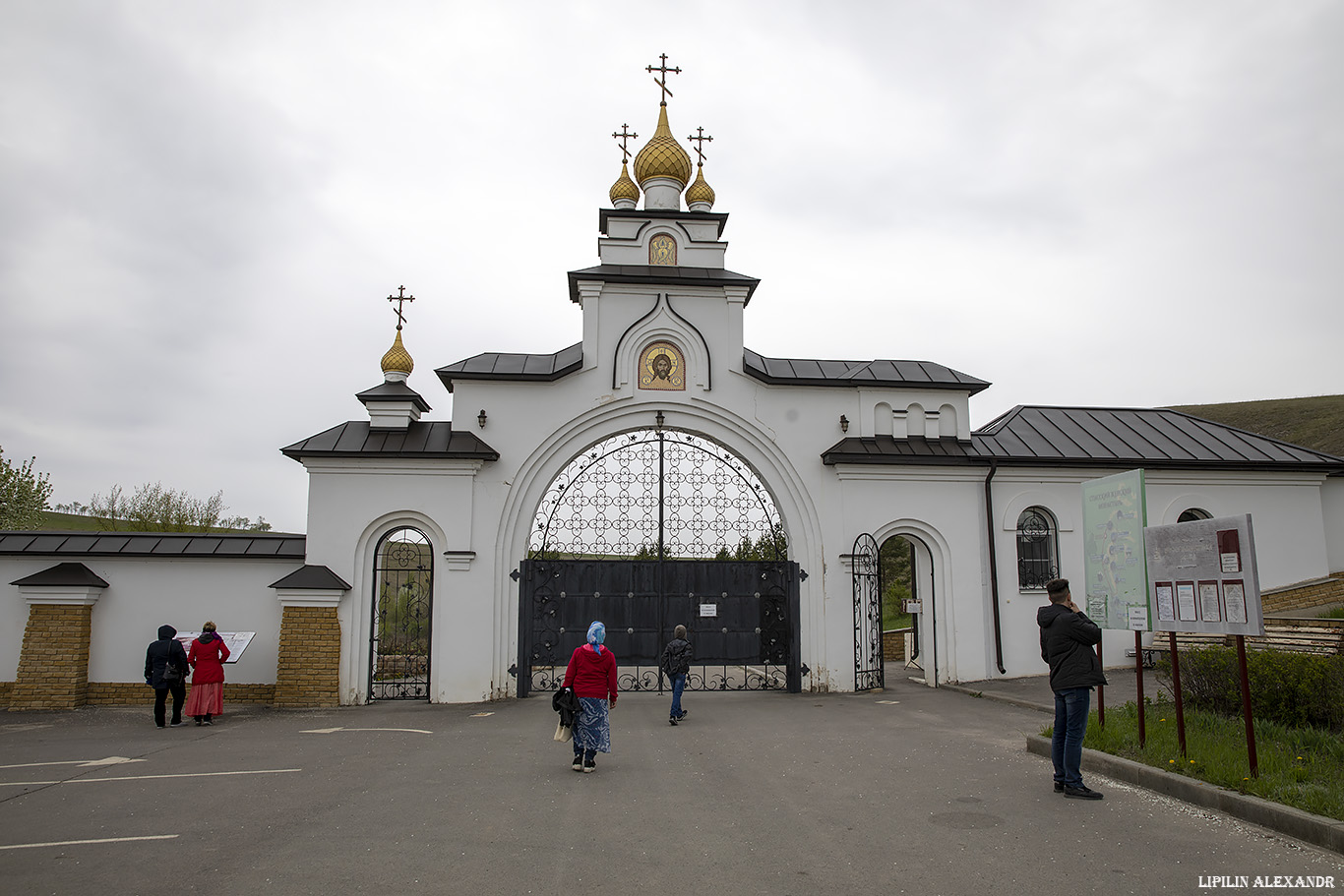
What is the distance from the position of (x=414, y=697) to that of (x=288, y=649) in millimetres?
2179

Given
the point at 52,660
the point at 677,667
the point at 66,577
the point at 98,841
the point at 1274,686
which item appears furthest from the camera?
the point at 66,577

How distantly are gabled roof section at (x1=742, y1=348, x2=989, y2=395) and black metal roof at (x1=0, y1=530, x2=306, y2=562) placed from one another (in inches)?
344

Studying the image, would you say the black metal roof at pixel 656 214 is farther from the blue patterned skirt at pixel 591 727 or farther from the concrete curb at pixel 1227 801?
the concrete curb at pixel 1227 801

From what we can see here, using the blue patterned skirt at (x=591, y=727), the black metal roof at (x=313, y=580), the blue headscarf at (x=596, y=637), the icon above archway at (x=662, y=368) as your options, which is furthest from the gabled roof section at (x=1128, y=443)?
the black metal roof at (x=313, y=580)

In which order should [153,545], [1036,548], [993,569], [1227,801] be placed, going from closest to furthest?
[1227,801] < [153,545] < [993,569] < [1036,548]

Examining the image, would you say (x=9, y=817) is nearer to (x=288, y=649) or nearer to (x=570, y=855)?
(x=570, y=855)

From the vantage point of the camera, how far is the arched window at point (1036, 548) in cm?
1595

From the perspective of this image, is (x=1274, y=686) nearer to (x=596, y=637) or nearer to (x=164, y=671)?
(x=596, y=637)

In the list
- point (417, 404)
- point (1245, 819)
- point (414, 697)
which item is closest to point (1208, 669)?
point (1245, 819)

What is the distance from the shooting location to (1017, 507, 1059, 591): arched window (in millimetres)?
15945

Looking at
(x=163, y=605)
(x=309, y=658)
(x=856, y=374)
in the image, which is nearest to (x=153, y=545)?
(x=163, y=605)

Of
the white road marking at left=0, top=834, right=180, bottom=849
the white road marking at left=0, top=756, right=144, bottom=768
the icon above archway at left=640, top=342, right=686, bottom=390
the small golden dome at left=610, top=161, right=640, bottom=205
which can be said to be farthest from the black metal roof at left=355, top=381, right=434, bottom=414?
the white road marking at left=0, top=834, right=180, bottom=849

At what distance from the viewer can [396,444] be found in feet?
48.4

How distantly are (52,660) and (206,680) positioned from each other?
11.9ft
